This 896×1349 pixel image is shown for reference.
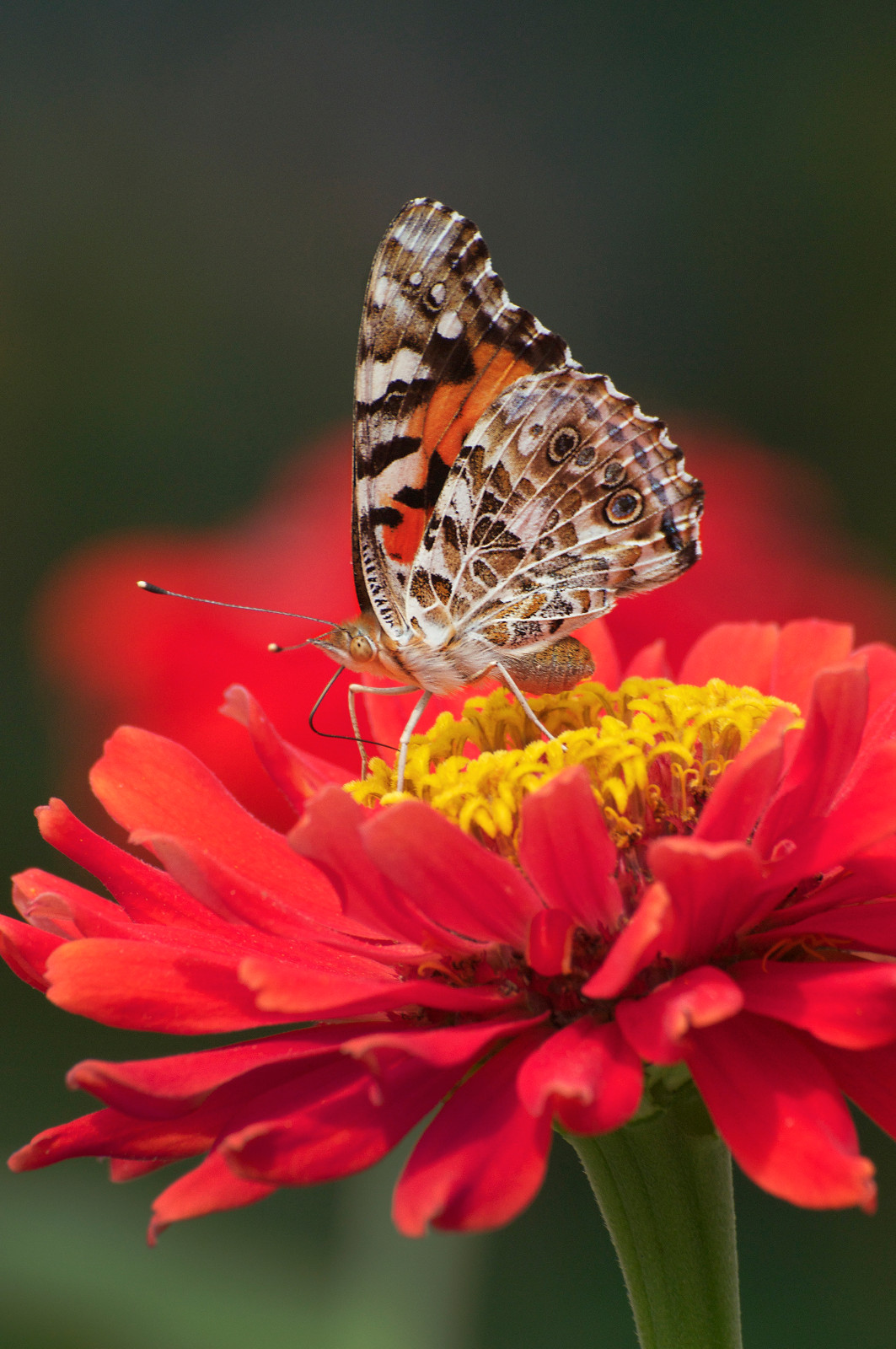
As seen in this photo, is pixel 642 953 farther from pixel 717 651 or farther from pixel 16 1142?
pixel 16 1142

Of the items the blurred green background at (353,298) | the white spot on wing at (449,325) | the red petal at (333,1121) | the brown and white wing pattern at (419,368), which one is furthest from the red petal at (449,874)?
the blurred green background at (353,298)

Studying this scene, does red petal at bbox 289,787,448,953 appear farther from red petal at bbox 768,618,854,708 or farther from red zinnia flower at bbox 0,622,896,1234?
red petal at bbox 768,618,854,708

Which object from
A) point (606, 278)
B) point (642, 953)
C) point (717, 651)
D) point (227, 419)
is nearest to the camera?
point (642, 953)

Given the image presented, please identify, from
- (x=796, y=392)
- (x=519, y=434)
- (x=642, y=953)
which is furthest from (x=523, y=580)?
(x=796, y=392)

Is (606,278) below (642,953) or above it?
above

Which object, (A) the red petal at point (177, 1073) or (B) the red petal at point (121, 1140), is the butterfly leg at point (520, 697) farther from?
(B) the red petal at point (121, 1140)

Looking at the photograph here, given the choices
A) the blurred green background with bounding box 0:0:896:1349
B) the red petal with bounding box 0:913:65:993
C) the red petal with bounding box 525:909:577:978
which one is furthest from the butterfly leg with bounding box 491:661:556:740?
the blurred green background with bounding box 0:0:896:1349

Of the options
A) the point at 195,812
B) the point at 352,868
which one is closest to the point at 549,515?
the point at 195,812
